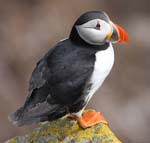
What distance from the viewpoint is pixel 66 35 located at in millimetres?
7422

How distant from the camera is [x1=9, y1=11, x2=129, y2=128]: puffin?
3.58 metres

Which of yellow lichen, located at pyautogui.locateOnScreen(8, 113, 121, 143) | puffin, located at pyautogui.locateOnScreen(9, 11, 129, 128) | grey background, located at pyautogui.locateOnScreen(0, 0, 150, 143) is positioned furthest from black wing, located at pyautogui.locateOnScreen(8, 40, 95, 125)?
grey background, located at pyautogui.locateOnScreen(0, 0, 150, 143)

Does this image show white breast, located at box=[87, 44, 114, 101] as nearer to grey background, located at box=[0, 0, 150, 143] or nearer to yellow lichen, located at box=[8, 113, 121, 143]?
yellow lichen, located at box=[8, 113, 121, 143]

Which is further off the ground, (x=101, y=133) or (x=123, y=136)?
(x=101, y=133)

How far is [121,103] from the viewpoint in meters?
6.93

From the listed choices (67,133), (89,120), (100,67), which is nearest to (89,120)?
(89,120)

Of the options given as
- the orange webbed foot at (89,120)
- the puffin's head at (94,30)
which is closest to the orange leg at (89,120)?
the orange webbed foot at (89,120)

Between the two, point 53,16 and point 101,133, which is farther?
point 53,16

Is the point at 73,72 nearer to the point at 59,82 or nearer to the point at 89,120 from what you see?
the point at 59,82

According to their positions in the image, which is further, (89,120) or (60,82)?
(89,120)

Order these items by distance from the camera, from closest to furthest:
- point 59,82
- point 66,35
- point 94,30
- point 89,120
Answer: point 59,82 → point 94,30 → point 89,120 → point 66,35

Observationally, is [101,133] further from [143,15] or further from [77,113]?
[143,15]

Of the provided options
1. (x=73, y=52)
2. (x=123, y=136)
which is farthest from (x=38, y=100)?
(x=123, y=136)

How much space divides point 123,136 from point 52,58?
3063mm
